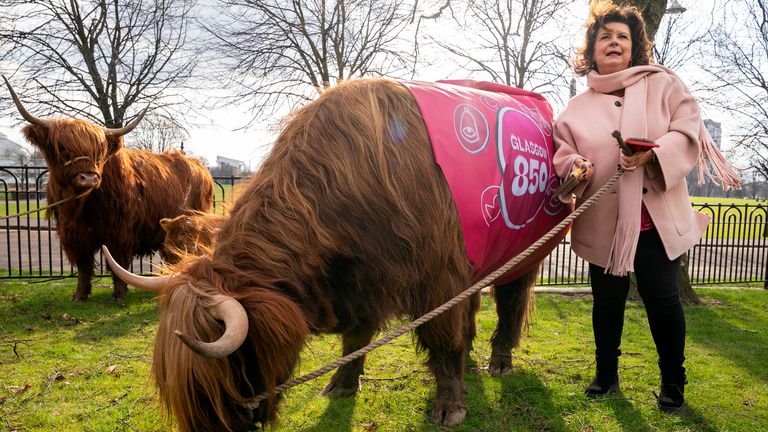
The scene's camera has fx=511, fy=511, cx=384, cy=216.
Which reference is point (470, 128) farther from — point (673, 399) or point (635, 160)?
point (673, 399)

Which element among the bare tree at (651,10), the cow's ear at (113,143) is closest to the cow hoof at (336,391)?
the cow's ear at (113,143)

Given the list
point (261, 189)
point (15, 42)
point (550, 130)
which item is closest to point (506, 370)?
point (550, 130)

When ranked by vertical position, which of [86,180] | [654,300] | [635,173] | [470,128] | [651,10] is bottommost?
[654,300]

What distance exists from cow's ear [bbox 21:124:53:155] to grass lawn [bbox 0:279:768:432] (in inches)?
66.2

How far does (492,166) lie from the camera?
2.70 m

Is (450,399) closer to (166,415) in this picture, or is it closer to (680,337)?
(680,337)

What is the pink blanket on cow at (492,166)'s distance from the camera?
8.37 feet

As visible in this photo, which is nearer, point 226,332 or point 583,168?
point 226,332

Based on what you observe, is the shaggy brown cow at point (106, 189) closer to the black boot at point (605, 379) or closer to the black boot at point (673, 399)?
the black boot at point (605, 379)

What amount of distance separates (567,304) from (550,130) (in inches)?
137

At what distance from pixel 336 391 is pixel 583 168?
202 cm

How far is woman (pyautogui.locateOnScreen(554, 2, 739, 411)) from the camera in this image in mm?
2688

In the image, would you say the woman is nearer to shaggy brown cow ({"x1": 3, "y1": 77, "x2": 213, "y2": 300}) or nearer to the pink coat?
the pink coat

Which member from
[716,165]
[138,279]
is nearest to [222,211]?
[138,279]
